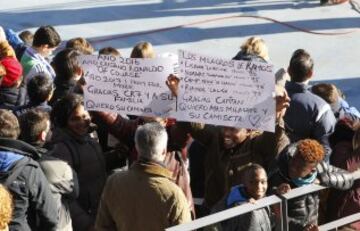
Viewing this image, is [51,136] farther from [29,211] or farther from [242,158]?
[242,158]

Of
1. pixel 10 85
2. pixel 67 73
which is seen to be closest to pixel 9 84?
pixel 10 85

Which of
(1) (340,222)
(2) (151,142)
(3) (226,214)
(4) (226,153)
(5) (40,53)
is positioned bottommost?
(1) (340,222)

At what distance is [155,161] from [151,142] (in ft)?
0.36

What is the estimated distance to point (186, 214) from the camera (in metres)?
4.25

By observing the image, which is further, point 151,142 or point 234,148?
point 234,148

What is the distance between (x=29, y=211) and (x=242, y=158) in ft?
4.58

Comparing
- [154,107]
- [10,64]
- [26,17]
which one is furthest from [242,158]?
[26,17]

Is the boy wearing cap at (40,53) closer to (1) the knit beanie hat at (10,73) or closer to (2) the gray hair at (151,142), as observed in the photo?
(1) the knit beanie hat at (10,73)

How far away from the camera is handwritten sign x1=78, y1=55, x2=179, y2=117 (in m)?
5.11

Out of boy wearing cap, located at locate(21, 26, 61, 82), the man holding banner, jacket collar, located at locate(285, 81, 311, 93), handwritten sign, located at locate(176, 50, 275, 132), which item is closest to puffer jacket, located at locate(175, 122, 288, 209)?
the man holding banner

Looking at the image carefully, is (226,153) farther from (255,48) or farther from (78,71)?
(255,48)

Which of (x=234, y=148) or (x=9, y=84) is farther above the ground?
(x=9, y=84)

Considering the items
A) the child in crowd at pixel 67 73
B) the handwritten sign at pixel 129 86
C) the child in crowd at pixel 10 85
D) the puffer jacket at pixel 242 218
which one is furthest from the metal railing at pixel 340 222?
the child in crowd at pixel 10 85

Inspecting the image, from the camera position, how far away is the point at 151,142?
4242mm
